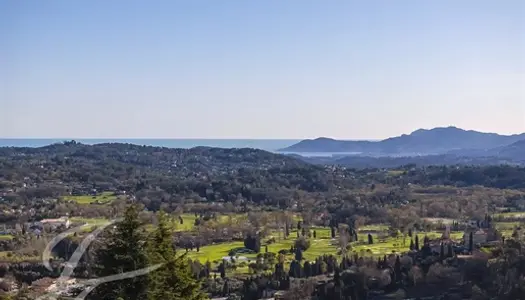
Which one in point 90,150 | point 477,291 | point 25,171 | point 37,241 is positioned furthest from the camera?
point 90,150

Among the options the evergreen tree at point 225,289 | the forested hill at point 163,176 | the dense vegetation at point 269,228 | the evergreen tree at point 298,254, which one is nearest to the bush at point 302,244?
the dense vegetation at point 269,228

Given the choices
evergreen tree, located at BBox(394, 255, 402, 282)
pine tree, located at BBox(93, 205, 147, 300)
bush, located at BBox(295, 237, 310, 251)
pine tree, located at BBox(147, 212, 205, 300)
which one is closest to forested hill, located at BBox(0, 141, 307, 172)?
bush, located at BBox(295, 237, 310, 251)

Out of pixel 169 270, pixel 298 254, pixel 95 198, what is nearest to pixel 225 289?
pixel 298 254

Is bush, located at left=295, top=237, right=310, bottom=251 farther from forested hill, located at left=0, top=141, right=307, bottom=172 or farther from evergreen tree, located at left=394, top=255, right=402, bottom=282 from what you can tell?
forested hill, located at left=0, top=141, right=307, bottom=172

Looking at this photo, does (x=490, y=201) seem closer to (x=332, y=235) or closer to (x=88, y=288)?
(x=332, y=235)

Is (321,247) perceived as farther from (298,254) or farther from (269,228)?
(269,228)

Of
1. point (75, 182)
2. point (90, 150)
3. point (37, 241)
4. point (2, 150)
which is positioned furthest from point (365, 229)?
point (2, 150)
